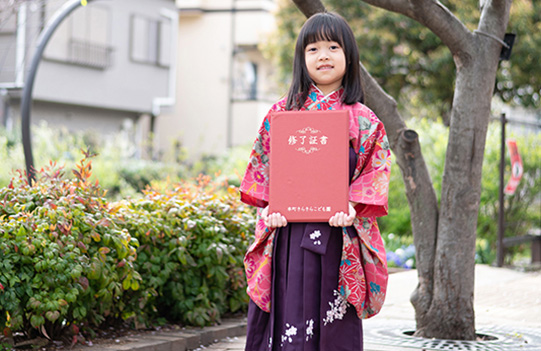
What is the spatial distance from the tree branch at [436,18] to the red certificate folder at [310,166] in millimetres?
1883

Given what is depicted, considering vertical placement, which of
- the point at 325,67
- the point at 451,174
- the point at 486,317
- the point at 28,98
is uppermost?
the point at 28,98

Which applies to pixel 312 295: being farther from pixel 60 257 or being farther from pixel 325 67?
pixel 60 257

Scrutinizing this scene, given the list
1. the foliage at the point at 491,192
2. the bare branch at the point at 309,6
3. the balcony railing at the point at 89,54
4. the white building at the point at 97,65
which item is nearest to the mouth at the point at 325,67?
the bare branch at the point at 309,6

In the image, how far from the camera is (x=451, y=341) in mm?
4754

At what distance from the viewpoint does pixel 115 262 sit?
170 inches

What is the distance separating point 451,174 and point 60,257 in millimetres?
2423

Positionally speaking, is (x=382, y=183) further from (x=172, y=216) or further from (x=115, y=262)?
(x=172, y=216)

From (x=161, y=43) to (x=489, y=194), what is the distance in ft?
48.9

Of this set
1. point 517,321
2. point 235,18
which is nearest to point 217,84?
point 235,18

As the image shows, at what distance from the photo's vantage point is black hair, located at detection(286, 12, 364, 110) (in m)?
3.26

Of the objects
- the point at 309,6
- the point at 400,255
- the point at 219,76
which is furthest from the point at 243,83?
the point at 309,6

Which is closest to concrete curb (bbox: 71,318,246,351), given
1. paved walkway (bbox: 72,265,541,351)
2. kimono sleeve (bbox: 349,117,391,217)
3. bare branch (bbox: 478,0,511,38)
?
paved walkway (bbox: 72,265,541,351)

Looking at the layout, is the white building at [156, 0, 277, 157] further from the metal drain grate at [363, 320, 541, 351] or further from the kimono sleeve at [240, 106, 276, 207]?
the kimono sleeve at [240, 106, 276, 207]

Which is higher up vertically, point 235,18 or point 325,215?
point 235,18
